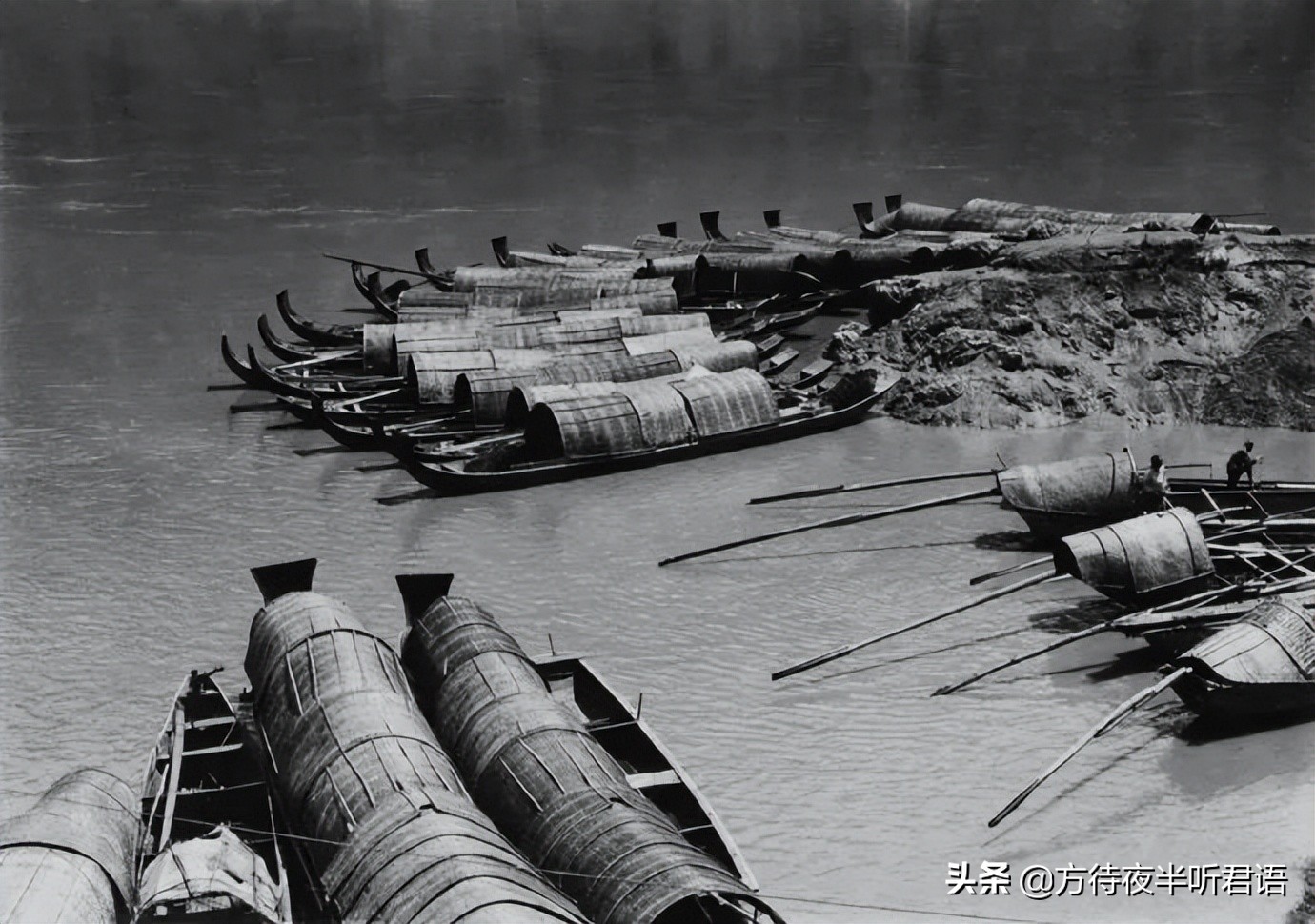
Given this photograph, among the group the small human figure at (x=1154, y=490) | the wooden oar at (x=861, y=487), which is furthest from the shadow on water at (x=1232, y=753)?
the wooden oar at (x=861, y=487)

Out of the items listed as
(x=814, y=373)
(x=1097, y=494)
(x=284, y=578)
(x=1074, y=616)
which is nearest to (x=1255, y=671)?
(x=1074, y=616)

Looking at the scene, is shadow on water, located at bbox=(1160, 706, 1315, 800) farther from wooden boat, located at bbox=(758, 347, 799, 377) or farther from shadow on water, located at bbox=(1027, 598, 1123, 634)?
wooden boat, located at bbox=(758, 347, 799, 377)

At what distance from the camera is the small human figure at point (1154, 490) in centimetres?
1789

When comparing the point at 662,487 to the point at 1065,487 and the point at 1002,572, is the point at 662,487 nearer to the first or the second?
the point at 1065,487

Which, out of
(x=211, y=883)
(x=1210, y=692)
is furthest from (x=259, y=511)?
(x=1210, y=692)

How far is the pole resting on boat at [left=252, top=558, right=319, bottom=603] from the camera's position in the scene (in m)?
15.2

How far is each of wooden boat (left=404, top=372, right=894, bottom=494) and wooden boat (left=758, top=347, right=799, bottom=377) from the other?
2227 mm

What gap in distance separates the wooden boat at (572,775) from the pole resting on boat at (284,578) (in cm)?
95

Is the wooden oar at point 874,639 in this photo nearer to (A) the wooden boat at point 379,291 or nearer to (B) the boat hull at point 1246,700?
(B) the boat hull at point 1246,700

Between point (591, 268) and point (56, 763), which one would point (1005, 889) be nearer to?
point (56, 763)

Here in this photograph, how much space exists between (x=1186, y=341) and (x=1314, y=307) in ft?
6.70

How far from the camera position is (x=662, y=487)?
2219cm

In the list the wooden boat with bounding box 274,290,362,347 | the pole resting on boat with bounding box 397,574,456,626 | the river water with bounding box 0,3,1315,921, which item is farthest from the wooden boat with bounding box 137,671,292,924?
the wooden boat with bounding box 274,290,362,347

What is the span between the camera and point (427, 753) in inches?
495
